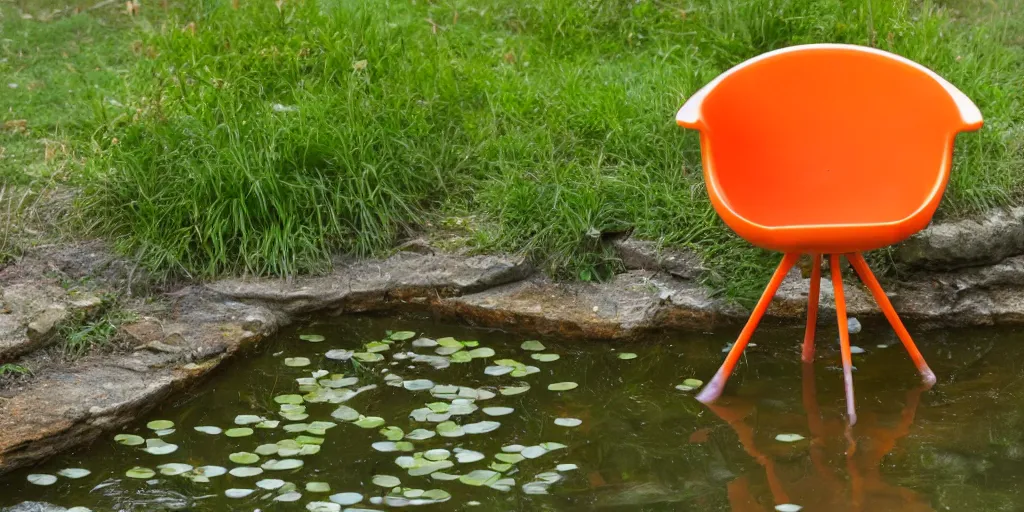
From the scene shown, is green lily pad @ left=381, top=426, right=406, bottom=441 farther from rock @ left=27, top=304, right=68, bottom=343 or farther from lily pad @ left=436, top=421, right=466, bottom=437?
rock @ left=27, top=304, right=68, bottom=343

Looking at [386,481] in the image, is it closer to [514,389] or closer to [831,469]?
[514,389]

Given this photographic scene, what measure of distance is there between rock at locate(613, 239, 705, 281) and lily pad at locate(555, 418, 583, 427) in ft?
3.54

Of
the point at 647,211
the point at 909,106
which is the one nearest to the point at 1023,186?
the point at 909,106

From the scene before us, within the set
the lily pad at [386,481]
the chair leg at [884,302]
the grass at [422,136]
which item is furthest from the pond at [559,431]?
the grass at [422,136]

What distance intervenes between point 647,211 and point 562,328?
69 cm

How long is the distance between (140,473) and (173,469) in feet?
0.32

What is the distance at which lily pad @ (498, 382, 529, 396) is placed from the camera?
159 inches

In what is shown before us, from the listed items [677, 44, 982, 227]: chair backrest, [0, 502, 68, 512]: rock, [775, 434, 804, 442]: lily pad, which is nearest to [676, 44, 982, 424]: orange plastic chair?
[677, 44, 982, 227]: chair backrest

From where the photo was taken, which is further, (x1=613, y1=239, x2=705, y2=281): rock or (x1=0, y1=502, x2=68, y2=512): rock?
(x1=613, y1=239, x2=705, y2=281): rock

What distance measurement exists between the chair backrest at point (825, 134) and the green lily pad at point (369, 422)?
1.40 m

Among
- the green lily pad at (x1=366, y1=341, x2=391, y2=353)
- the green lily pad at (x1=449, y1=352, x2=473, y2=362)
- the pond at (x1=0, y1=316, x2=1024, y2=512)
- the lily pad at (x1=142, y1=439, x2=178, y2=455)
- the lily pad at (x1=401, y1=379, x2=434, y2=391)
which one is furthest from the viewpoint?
the green lily pad at (x1=366, y1=341, x2=391, y2=353)

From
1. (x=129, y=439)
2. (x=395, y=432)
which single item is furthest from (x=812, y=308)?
(x=129, y=439)

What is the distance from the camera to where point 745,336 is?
395 centimetres

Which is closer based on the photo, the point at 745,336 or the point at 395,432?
the point at 395,432
